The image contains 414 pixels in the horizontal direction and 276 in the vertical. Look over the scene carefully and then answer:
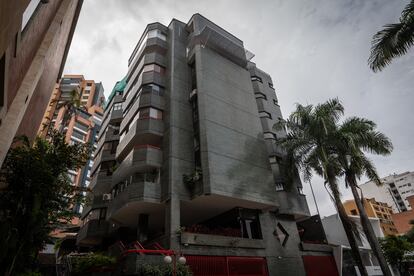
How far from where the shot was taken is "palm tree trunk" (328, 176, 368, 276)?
59.1 feet

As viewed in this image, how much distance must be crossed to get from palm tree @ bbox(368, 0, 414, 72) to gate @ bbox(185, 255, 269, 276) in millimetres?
14693

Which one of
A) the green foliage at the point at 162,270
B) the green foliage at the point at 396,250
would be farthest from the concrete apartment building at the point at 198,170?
the green foliage at the point at 396,250

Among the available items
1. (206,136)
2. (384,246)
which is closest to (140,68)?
(206,136)

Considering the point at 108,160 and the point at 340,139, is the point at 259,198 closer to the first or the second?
the point at 340,139

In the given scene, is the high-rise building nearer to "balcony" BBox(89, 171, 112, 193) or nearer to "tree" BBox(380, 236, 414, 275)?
"balcony" BBox(89, 171, 112, 193)

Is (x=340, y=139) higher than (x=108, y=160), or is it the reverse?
(x=108, y=160)

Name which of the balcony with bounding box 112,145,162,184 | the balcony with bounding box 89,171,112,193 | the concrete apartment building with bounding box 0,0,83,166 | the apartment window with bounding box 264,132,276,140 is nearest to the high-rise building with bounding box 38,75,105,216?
the balcony with bounding box 89,171,112,193

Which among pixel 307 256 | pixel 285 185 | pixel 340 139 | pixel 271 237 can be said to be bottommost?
pixel 307 256

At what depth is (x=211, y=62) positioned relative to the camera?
27625 mm

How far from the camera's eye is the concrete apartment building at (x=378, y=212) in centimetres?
7425

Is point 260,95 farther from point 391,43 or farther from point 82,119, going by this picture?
point 82,119

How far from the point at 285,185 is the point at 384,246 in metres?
14.8

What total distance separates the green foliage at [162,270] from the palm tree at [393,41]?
14536mm

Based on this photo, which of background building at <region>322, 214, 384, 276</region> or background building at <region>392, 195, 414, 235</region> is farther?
background building at <region>392, 195, 414, 235</region>
